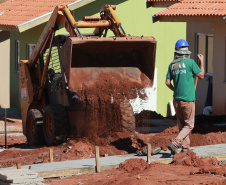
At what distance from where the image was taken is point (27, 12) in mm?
25109

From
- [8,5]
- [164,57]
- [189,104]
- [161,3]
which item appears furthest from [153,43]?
[8,5]

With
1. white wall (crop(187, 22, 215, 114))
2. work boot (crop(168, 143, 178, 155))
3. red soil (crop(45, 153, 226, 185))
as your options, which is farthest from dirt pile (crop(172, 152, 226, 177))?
white wall (crop(187, 22, 215, 114))

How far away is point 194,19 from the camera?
62.2 feet

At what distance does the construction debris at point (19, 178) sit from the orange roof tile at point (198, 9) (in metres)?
8.58

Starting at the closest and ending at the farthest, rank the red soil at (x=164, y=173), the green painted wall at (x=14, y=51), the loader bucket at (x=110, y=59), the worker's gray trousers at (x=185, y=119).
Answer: the red soil at (x=164, y=173)
the worker's gray trousers at (x=185, y=119)
the loader bucket at (x=110, y=59)
the green painted wall at (x=14, y=51)

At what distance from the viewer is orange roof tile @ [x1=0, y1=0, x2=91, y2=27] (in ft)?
78.9

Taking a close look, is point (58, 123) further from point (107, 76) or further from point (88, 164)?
point (88, 164)

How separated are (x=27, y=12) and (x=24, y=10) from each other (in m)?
0.56

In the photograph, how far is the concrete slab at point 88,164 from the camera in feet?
37.7

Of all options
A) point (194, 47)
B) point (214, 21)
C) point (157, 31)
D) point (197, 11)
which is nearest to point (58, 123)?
point (214, 21)

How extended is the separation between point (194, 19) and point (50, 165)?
8.12 m

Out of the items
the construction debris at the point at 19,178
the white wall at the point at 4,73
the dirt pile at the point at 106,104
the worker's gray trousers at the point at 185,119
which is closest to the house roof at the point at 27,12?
the white wall at the point at 4,73

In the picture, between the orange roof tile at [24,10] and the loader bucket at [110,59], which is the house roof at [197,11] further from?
the orange roof tile at [24,10]

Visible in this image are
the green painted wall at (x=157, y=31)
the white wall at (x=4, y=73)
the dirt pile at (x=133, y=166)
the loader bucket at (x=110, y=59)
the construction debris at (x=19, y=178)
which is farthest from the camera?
the white wall at (x=4, y=73)
